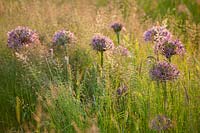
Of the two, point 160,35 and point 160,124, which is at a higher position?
point 160,35

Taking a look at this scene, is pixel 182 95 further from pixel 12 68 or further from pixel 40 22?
pixel 40 22

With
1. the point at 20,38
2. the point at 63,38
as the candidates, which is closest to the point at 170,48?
the point at 63,38

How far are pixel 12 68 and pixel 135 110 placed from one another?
124 centimetres

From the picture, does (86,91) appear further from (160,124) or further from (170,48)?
(160,124)

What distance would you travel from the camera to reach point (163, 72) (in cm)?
280

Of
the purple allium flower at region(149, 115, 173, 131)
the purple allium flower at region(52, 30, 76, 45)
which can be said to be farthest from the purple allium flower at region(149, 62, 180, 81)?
the purple allium flower at region(52, 30, 76, 45)

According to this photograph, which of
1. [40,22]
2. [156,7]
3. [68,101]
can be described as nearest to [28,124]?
[68,101]

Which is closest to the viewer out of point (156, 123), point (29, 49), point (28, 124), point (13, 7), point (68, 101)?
point (156, 123)

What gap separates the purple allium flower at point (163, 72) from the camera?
2.80 m

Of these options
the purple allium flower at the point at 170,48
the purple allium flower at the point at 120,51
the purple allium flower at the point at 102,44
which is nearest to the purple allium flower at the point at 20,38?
the purple allium flower at the point at 102,44

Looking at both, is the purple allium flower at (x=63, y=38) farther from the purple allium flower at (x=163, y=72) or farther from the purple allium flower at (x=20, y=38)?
the purple allium flower at (x=163, y=72)

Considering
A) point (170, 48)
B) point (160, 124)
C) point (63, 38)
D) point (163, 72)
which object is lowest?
point (160, 124)

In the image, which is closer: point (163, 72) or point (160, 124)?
point (160, 124)

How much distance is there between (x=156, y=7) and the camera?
7418 mm
